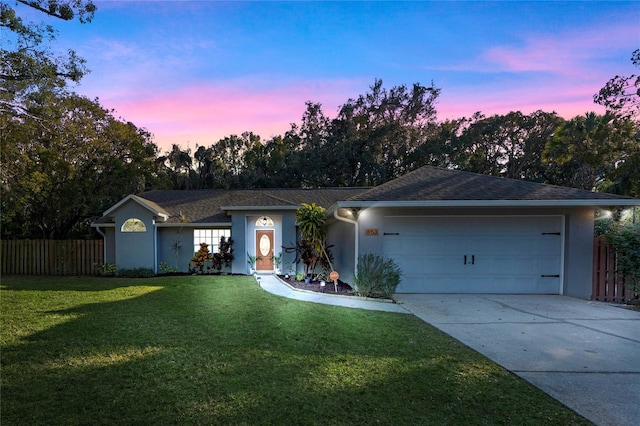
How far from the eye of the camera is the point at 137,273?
13.2 m

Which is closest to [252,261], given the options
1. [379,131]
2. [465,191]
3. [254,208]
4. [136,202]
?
[254,208]

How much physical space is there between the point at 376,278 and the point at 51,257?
48.9 feet

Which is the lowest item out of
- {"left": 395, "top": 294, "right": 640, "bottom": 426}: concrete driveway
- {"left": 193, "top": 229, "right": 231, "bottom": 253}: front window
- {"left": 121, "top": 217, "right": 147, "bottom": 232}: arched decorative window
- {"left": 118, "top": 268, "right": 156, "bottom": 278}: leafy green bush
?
{"left": 118, "top": 268, "right": 156, "bottom": 278}: leafy green bush

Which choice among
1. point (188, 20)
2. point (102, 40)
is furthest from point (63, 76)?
point (188, 20)

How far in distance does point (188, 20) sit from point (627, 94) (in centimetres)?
1423

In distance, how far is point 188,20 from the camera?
8.17 m

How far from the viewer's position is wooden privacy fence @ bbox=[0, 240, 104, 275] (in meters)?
14.4

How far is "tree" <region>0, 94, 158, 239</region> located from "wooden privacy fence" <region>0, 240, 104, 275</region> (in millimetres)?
1541

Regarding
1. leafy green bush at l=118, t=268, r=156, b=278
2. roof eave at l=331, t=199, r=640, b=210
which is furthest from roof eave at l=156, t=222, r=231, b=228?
roof eave at l=331, t=199, r=640, b=210

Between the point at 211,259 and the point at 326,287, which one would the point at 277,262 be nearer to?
the point at 211,259

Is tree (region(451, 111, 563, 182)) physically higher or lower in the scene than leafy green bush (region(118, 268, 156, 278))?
higher

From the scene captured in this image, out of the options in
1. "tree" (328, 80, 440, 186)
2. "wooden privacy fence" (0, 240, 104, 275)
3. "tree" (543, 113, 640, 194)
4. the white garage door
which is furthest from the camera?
"tree" (328, 80, 440, 186)

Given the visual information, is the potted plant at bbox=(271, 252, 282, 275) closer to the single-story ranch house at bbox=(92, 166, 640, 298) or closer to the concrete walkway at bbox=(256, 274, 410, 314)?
the concrete walkway at bbox=(256, 274, 410, 314)

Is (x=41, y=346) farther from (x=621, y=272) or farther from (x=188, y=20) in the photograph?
(x=621, y=272)
